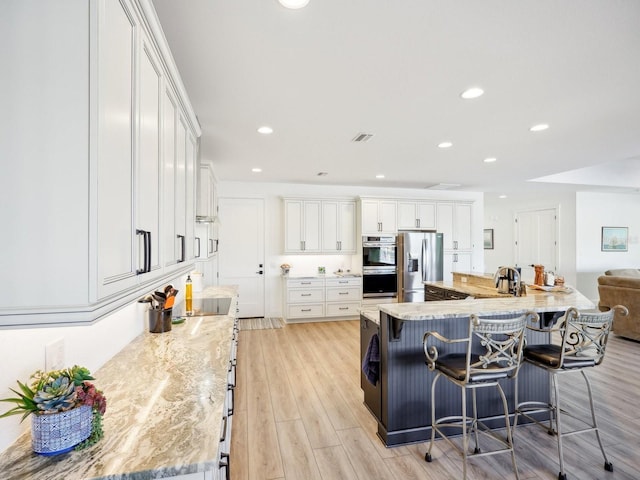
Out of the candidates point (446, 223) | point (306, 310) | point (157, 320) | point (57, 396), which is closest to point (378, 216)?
point (446, 223)

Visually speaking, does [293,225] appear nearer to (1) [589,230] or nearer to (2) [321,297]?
(2) [321,297]

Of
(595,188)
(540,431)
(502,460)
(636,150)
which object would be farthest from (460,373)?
(595,188)

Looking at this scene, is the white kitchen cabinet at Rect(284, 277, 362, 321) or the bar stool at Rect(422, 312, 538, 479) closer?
the bar stool at Rect(422, 312, 538, 479)

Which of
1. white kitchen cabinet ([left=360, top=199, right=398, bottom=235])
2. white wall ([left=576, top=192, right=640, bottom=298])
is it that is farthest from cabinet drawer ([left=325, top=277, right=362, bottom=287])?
white wall ([left=576, top=192, right=640, bottom=298])

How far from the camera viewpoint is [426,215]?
6.48 m

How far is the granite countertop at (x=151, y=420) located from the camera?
899mm

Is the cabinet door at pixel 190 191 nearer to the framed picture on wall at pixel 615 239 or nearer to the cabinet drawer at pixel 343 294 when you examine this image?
the cabinet drawer at pixel 343 294

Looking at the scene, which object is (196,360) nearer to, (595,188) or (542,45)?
(542,45)

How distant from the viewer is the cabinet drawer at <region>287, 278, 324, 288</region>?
587cm

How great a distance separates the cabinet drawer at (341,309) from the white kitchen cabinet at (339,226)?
98 cm

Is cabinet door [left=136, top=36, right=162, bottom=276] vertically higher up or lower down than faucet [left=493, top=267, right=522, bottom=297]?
higher up

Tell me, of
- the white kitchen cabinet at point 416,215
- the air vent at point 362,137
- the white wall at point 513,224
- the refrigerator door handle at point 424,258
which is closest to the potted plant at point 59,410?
the air vent at point 362,137

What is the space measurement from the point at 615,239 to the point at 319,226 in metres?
7.12

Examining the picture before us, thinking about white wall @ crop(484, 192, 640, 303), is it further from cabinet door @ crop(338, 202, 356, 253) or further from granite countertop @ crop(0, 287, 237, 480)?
granite countertop @ crop(0, 287, 237, 480)
